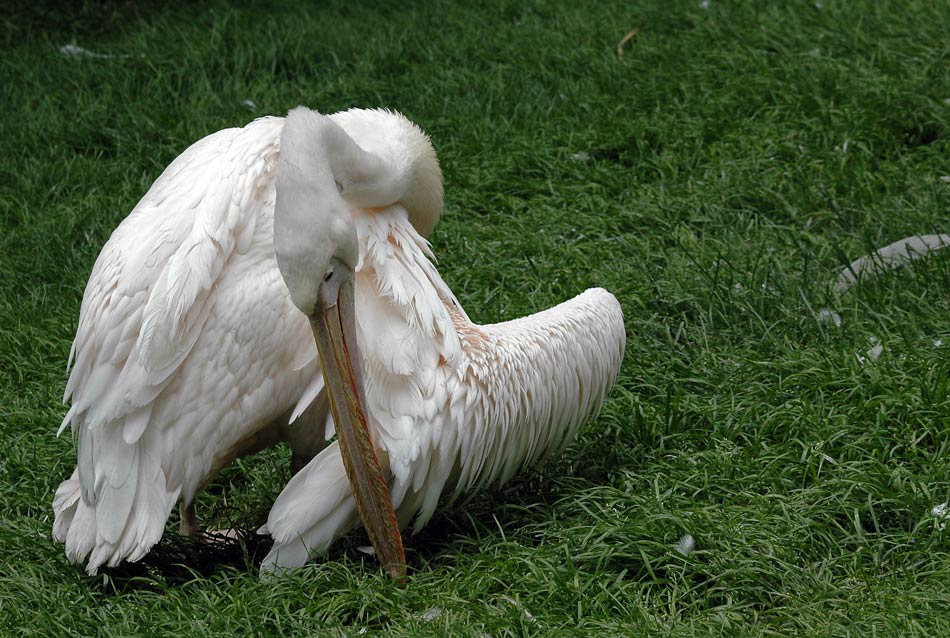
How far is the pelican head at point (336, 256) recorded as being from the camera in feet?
11.0

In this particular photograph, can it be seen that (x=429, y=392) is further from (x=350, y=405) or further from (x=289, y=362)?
(x=289, y=362)

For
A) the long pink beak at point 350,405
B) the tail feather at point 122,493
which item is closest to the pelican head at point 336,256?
the long pink beak at point 350,405

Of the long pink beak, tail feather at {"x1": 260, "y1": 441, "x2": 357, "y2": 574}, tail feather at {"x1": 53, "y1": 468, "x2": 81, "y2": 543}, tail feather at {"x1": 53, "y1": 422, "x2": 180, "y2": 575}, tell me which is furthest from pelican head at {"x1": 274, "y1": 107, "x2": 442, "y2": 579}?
tail feather at {"x1": 53, "y1": 468, "x2": 81, "y2": 543}

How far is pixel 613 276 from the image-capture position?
5.55m

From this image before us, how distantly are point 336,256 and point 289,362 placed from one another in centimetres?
44

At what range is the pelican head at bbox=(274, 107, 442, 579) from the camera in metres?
3.35

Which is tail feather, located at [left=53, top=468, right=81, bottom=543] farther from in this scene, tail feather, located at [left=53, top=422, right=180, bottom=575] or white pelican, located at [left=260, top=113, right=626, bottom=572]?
white pelican, located at [left=260, top=113, right=626, bottom=572]

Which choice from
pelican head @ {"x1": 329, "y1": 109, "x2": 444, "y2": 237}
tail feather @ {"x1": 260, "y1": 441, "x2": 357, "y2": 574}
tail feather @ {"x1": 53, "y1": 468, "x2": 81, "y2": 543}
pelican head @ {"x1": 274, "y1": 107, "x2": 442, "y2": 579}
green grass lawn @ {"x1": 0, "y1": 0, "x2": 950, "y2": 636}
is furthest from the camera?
pelican head @ {"x1": 329, "y1": 109, "x2": 444, "y2": 237}

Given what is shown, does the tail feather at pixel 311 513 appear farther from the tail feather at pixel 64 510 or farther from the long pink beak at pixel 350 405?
the tail feather at pixel 64 510

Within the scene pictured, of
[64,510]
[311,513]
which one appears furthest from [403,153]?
[64,510]

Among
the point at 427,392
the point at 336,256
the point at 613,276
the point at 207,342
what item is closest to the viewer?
the point at 336,256

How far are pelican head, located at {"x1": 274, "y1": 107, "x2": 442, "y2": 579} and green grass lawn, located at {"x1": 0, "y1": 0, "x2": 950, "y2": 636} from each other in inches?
10.9

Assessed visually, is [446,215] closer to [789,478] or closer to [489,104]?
A: [489,104]

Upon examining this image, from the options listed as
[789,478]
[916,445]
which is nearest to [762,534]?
[789,478]
